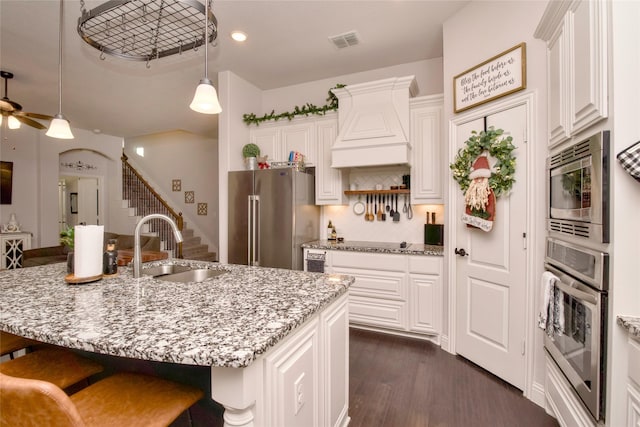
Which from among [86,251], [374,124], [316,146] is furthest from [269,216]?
[86,251]

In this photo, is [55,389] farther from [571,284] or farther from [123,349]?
[571,284]

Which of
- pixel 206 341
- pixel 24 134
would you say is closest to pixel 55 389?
pixel 206 341

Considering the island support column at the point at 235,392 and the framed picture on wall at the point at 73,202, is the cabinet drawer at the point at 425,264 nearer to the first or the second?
the island support column at the point at 235,392

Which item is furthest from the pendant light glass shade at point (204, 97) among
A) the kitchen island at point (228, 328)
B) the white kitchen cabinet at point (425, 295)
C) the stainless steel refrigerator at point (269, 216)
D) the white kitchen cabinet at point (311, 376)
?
the white kitchen cabinet at point (425, 295)

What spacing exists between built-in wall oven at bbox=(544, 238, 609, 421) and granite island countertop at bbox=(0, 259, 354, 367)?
1.14 meters

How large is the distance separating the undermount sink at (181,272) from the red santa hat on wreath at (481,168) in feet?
6.42

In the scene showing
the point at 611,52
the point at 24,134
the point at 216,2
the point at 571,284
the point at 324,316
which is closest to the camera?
the point at 611,52

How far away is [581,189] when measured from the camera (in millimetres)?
1496

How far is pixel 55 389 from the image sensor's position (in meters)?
0.72

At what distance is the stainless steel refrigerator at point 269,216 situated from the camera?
3.25 m

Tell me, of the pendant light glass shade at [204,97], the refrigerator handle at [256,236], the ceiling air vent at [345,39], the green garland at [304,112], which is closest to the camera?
the pendant light glass shade at [204,97]

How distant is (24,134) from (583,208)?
7.84 m

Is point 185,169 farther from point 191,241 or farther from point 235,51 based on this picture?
point 235,51

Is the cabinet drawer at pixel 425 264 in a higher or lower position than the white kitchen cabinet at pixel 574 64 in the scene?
lower
